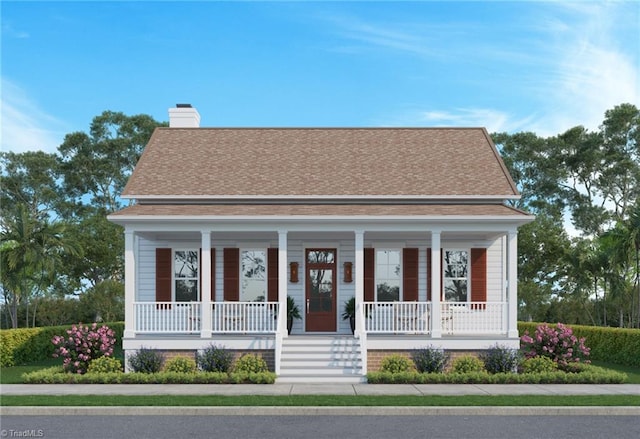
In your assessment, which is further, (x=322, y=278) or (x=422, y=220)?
(x=322, y=278)

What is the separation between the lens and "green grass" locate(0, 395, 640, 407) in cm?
1384

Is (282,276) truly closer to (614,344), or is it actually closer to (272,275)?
(272,275)

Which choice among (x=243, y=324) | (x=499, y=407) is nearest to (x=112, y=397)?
(x=243, y=324)

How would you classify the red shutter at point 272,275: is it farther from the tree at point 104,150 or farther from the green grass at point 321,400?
the tree at point 104,150

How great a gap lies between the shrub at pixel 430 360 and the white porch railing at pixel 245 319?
3814mm

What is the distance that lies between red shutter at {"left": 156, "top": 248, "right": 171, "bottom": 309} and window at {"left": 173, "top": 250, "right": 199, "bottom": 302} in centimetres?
21

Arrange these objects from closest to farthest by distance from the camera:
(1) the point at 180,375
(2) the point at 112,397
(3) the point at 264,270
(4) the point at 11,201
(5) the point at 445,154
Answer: (2) the point at 112,397 < (1) the point at 180,375 < (3) the point at 264,270 < (5) the point at 445,154 < (4) the point at 11,201

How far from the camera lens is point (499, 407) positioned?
13.5 m

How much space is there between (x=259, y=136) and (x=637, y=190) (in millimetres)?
24563

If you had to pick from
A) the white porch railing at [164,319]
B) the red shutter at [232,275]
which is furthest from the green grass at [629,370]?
the white porch railing at [164,319]

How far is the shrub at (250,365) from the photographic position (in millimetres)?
18391

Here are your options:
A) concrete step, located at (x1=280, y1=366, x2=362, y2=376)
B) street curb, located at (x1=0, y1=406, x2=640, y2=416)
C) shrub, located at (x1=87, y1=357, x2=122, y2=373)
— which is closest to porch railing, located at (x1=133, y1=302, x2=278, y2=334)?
shrub, located at (x1=87, y1=357, x2=122, y2=373)

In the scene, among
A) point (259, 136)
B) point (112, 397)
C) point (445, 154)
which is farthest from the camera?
point (259, 136)

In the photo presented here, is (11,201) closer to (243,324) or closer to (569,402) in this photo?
(243,324)
